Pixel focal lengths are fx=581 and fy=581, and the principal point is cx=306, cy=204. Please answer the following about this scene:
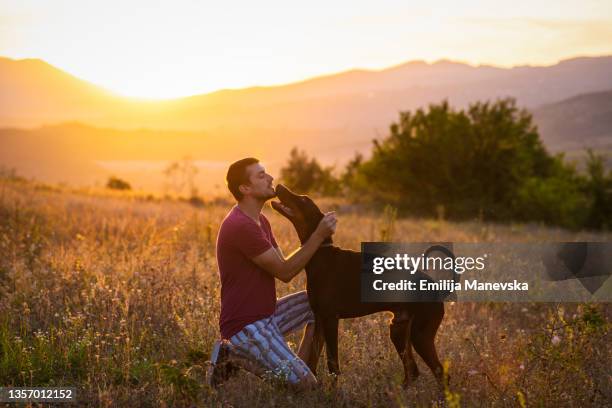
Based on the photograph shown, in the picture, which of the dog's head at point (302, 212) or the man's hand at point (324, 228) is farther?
the dog's head at point (302, 212)

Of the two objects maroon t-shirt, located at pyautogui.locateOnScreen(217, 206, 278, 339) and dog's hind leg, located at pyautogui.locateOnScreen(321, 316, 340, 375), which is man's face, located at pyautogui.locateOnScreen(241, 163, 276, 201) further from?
dog's hind leg, located at pyautogui.locateOnScreen(321, 316, 340, 375)

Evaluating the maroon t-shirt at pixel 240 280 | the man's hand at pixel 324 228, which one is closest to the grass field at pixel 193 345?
the maroon t-shirt at pixel 240 280

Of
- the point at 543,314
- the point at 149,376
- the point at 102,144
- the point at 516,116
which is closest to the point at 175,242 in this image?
the point at 149,376

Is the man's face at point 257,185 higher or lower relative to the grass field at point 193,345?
higher

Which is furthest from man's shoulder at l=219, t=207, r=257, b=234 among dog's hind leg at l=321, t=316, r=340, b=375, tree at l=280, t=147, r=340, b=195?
tree at l=280, t=147, r=340, b=195

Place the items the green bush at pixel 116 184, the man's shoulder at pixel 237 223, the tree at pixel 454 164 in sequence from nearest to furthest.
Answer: the man's shoulder at pixel 237 223
the tree at pixel 454 164
the green bush at pixel 116 184

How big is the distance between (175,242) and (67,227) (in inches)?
125

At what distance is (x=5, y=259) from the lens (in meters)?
8.38

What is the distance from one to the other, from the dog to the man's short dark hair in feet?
1.29

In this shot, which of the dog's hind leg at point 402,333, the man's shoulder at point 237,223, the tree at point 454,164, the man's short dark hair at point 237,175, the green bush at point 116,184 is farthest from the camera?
the green bush at point 116,184

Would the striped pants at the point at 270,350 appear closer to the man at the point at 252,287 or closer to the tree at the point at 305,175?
the man at the point at 252,287

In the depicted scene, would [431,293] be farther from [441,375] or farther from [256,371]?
[256,371]

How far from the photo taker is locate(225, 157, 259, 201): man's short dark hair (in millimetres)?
4875

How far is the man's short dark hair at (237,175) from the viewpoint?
192 inches
